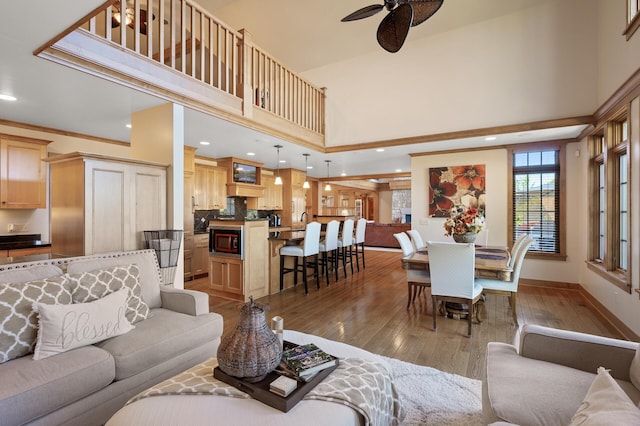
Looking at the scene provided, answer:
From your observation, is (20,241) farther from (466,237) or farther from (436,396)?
(466,237)

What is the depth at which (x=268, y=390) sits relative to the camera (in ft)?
4.34

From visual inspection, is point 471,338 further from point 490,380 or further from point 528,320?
point 490,380

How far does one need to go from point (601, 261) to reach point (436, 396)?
A: 377cm

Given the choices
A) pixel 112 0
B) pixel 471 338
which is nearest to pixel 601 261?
pixel 471 338

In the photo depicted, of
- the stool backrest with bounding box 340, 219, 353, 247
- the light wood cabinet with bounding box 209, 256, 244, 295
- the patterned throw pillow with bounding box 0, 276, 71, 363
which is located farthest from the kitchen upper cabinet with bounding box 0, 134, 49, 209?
the stool backrest with bounding box 340, 219, 353, 247

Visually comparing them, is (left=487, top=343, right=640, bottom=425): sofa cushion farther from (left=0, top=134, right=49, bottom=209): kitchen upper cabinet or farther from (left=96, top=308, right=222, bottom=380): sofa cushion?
(left=0, top=134, right=49, bottom=209): kitchen upper cabinet

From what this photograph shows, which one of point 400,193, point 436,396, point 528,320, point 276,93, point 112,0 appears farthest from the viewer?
point 400,193

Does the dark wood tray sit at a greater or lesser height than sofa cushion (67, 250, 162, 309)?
lesser

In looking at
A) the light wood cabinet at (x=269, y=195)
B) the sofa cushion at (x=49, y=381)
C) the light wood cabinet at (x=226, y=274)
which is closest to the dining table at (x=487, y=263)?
the light wood cabinet at (x=226, y=274)

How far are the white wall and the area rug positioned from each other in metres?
3.86

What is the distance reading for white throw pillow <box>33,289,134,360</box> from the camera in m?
1.71

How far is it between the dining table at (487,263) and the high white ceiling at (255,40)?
2.09 meters

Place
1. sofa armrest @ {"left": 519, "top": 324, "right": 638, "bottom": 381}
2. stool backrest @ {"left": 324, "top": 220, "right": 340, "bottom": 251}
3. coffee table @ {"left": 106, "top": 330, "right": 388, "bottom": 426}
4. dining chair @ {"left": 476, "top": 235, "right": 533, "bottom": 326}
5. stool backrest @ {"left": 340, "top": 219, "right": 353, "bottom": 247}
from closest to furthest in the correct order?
1. coffee table @ {"left": 106, "top": 330, "right": 388, "bottom": 426}
2. sofa armrest @ {"left": 519, "top": 324, "right": 638, "bottom": 381}
3. dining chair @ {"left": 476, "top": 235, "right": 533, "bottom": 326}
4. stool backrest @ {"left": 324, "top": 220, "right": 340, "bottom": 251}
5. stool backrest @ {"left": 340, "top": 219, "right": 353, "bottom": 247}

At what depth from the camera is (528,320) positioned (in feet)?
11.6
